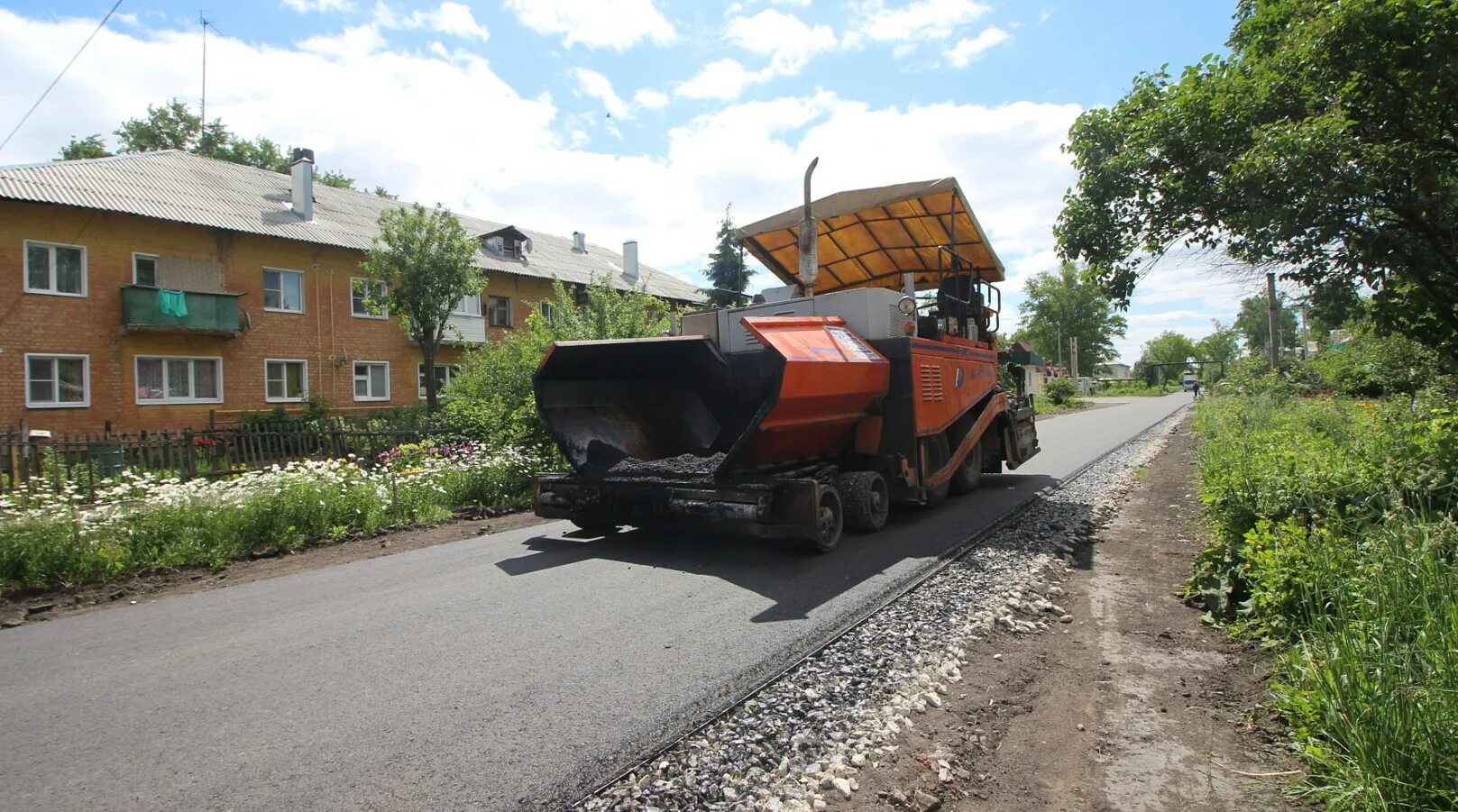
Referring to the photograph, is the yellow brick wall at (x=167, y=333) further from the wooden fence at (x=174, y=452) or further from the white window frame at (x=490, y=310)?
the wooden fence at (x=174, y=452)

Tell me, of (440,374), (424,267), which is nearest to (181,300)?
(424,267)

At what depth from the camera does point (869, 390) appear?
25.0ft

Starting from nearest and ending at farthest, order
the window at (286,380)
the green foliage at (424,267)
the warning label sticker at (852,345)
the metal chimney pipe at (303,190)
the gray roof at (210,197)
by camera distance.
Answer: the warning label sticker at (852,345) < the gray roof at (210,197) < the green foliage at (424,267) < the window at (286,380) < the metal chimney pipe at (303,190)

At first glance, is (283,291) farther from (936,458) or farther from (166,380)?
(936,458)

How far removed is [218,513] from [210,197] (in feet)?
67.6

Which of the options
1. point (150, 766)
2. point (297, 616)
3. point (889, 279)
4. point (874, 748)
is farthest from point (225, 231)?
point (874, 748)

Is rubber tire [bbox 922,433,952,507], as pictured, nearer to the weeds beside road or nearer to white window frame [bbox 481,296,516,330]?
the weeds beside road

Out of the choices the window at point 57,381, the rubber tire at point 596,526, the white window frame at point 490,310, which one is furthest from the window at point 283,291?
the rubber tire at point 596,526

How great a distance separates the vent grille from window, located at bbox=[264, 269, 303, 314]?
22387mm

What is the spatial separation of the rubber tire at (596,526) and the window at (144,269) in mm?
19525

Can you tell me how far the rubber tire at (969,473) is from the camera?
1043 cm

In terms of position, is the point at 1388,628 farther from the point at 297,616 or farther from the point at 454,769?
the point at 297,616

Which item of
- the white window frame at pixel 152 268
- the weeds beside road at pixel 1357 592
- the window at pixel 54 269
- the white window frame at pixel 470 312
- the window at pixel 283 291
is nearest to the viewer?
the weeds beside road at pixel 1357 592

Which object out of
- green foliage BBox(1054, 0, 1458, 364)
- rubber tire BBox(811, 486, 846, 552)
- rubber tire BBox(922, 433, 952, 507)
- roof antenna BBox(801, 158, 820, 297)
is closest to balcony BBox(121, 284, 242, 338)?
roof antenna BBox(801, 158, 820, 297)
